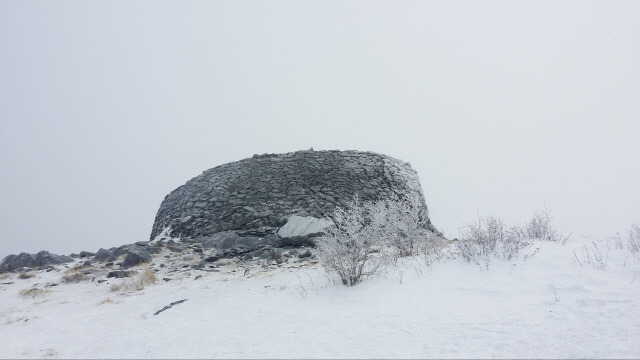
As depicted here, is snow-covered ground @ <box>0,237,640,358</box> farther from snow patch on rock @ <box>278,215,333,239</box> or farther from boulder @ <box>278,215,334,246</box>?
snow patch on rock @ <box>278,215,333,239</box>

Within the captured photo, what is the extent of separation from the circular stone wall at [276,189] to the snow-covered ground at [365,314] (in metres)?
4.46

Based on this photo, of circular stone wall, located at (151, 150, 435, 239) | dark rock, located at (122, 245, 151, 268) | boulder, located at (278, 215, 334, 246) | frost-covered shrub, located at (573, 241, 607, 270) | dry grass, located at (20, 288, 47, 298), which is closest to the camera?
frost-covered shrub, located at (573, 241, 607, 270)

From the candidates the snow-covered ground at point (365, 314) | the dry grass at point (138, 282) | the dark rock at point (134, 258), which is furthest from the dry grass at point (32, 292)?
the dark rock at point (134, 258)

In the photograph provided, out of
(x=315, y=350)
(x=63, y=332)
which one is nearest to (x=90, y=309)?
(x=63, y=332)

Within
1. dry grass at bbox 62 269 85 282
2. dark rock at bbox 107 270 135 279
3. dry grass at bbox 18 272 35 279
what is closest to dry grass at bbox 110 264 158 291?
dark rock at bbox 107 270 135 279

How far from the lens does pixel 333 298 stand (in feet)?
19.4

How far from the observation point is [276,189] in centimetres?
1293

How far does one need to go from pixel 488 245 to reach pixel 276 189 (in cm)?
767

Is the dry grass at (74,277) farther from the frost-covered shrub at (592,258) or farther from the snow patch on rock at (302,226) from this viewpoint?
the frost-covered shrub at (592,258)

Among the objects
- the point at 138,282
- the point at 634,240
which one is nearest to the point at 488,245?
the point at 634,240

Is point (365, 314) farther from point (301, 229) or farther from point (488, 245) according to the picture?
point (301, 229)

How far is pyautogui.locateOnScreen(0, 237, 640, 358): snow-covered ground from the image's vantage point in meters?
3.85

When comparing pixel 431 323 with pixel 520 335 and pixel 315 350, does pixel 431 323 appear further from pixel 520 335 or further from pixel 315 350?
pixel 315 350

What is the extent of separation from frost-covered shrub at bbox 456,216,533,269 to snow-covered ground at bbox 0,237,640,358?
19cm
